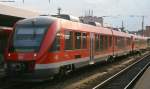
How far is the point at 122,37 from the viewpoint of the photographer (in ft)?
126

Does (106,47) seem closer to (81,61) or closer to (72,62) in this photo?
(81,61)

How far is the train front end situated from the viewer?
16.2 m

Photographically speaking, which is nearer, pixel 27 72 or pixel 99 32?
pixel 27 72

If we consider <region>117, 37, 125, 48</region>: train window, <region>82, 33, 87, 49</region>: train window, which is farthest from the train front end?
<region>117, 37, 125, 48</region>: train window

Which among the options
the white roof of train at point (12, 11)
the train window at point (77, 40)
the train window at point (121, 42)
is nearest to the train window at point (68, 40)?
the train window at point (77, 40)

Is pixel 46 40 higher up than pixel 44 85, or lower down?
higher up

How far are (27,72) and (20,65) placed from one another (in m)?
0.43

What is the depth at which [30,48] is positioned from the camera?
16.6 metres

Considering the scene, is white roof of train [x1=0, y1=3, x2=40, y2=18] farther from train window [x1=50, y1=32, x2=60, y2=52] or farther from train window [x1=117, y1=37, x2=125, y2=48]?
train window [x1=117, y1=37, x2=125, y2=48]

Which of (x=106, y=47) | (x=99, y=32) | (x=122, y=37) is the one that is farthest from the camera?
(x=122, y=37)

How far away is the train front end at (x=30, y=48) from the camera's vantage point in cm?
1620

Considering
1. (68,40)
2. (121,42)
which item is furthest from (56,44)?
(121,42)

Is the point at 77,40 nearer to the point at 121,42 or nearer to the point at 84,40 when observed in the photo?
the point at 84,40

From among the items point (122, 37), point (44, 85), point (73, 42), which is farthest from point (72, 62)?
point (122, 37)
